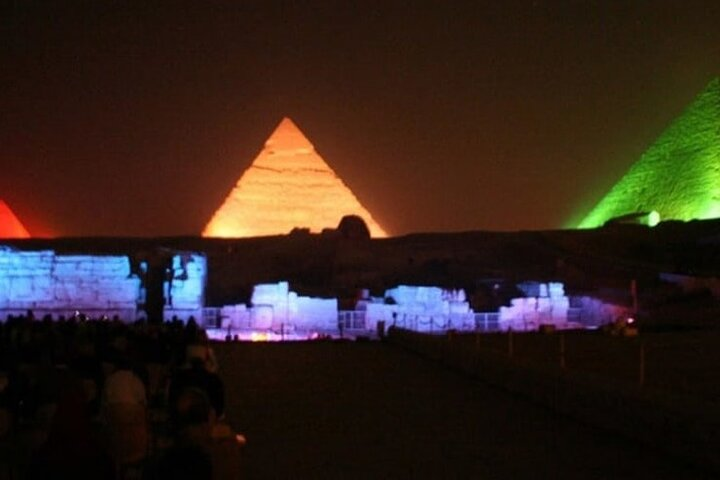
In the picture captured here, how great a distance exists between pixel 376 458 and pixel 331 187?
49.7 meters

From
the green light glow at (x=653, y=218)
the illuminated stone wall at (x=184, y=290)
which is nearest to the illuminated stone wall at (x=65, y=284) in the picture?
the illuminated stone wall at (x=184, y=290)

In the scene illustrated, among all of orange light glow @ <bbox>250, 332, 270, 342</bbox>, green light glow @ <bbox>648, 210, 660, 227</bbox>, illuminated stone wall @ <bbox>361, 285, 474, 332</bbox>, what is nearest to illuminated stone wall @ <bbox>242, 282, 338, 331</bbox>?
orange light glow @ <bbox>250, 332, 270, 342</bbox>

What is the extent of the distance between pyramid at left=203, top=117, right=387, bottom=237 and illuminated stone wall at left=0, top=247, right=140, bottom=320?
2580 cm

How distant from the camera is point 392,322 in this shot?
87.2ft

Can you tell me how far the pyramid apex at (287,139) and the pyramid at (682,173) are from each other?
47.1ft

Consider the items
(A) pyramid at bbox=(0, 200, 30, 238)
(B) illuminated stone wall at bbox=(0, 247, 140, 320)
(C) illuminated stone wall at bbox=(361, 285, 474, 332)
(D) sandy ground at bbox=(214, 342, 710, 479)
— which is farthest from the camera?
(A) pyramid at bbox=(0, 200, 30, 238)

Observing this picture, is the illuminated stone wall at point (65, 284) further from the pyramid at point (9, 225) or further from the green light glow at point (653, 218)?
the green light glow at point (653, 218)

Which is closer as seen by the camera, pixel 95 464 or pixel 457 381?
pixel 95 464

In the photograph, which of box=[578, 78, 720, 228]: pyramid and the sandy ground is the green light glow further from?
the sandy ground

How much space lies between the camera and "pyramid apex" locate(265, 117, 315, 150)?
189 feet

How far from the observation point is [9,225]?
4888 cm

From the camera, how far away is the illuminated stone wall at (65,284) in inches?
1133

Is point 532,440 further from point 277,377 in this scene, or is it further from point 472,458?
point 277,377

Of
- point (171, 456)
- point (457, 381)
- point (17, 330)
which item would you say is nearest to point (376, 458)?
point (171, 456)
